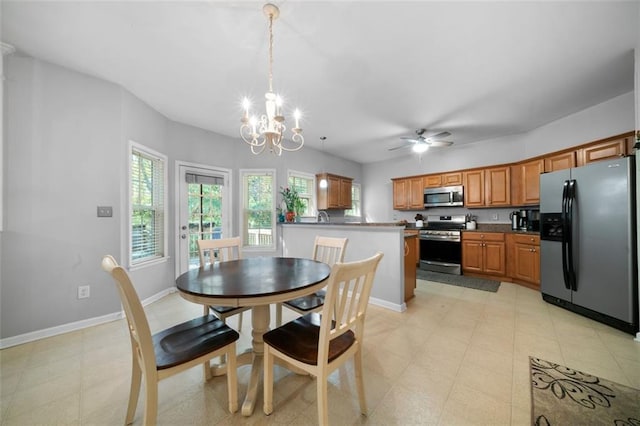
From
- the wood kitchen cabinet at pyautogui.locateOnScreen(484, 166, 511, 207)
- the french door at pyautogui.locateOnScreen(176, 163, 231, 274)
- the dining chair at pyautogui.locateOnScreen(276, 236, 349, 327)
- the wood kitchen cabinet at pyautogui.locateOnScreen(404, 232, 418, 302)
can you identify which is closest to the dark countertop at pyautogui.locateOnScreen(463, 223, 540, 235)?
the wood kitchen cabinet at pyautogui.locateOnScreen(484, 166, 511, 207)

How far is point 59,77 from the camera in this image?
7.86 feet

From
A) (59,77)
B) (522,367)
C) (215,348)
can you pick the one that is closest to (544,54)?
(522,367)

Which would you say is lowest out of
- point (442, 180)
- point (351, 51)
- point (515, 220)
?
point (515, 220)

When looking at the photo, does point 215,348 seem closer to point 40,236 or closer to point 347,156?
point 40,236

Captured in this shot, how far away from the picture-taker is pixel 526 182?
3.99 meters

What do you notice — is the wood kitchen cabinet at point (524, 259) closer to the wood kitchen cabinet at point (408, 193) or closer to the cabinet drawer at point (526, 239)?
the cabinet drawer at point (526, 239)

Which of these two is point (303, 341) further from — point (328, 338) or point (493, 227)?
point (493, 227)

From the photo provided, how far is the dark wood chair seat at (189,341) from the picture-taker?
1218 millimetres

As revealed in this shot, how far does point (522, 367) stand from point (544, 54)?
279 centimetres

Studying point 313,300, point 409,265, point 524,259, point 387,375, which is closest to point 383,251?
point 409,265

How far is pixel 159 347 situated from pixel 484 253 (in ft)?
16.2

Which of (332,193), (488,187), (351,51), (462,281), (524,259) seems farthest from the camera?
(332,193)

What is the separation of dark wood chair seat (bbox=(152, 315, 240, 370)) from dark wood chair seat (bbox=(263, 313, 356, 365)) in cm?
25

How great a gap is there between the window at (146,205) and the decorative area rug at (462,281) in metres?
4.49
